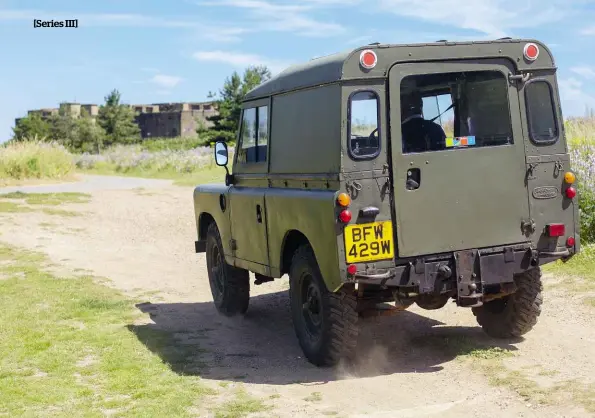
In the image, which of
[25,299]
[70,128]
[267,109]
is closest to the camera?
[267,109]

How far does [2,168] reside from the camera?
2927 cm

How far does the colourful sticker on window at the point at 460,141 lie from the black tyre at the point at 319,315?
4.69ft

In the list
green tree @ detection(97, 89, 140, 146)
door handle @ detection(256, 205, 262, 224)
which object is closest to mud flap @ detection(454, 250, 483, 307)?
door handle @ detection(256, 205, 262, 224)

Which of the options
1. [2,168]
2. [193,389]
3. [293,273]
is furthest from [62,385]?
[2,168]

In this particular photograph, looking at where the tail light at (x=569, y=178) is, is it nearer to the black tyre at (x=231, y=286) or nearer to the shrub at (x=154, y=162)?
the black tyre at (x=231, y=286)

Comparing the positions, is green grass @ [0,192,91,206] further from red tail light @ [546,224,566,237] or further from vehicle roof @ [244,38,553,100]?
red tail light @ [546,224,566,237]

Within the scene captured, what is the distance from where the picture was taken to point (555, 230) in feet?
24.3

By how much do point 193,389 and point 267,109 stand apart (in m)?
2.82

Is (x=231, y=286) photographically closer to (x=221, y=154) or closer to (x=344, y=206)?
(x=221, y=154)

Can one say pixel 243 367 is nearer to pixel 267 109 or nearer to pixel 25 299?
pixel 267 109

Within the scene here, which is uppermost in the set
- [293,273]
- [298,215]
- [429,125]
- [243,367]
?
[429,125]

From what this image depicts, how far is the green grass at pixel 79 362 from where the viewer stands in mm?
6840

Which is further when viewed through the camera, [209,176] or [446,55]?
[209,176]

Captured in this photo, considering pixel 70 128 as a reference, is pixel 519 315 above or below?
below
